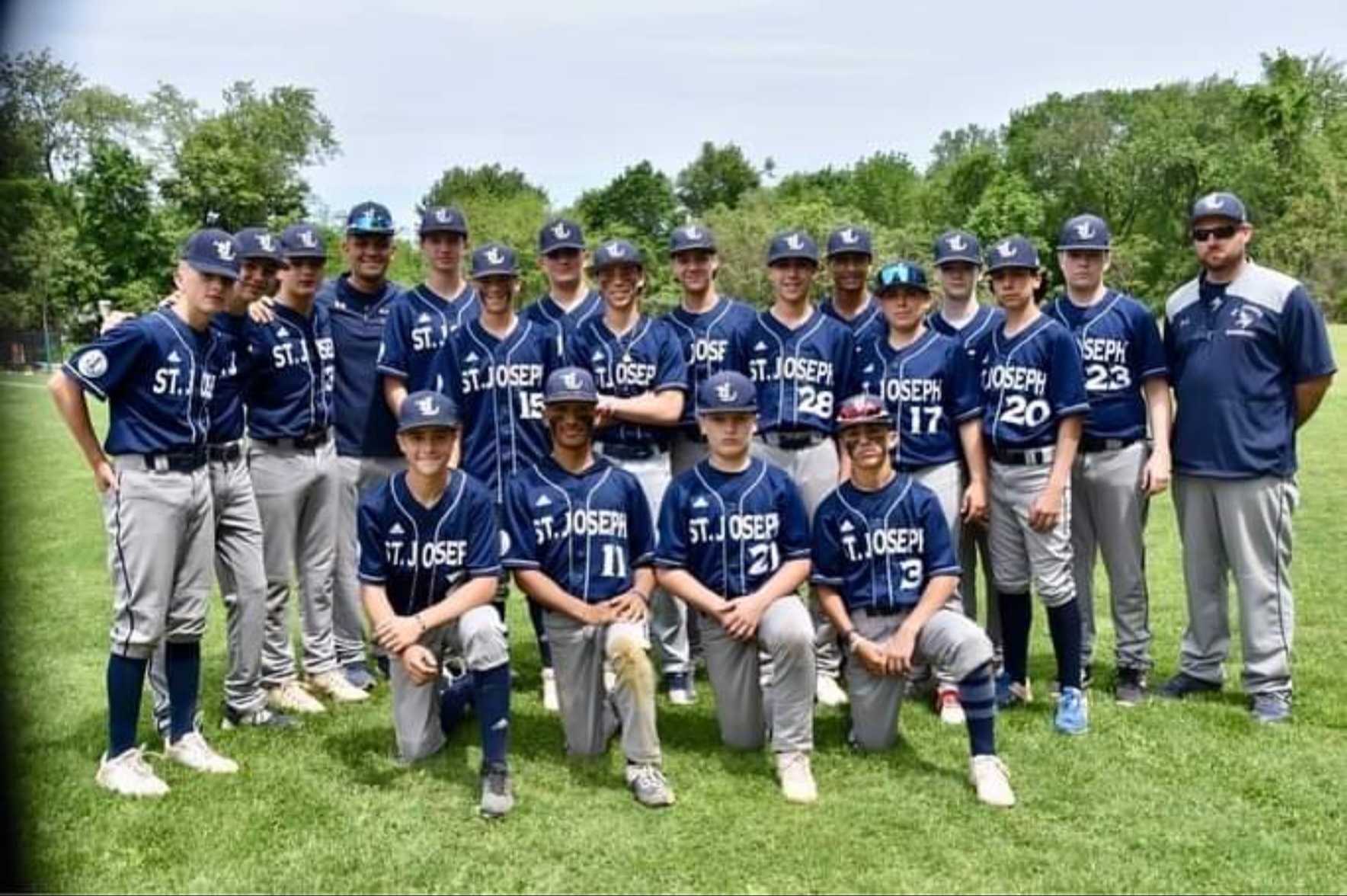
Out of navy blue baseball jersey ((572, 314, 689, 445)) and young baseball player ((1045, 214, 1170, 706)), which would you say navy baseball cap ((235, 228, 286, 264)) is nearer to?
navy blue baseball jersey ((572, 314, 689, 445))

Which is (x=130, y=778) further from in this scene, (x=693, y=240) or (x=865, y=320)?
(x=865, y=320)

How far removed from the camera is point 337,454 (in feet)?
20.1

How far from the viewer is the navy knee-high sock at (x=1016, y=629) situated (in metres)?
5.64

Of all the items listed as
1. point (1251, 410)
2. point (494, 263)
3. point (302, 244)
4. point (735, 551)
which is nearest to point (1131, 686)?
point (1251, 410)

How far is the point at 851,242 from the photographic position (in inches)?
231

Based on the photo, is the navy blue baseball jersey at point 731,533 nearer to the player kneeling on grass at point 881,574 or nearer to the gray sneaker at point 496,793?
the player kneeling on grass at point 881,574

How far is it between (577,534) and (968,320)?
7.61 feet

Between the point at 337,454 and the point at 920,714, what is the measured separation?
3247mm

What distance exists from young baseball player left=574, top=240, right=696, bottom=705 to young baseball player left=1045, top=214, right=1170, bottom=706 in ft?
6.51

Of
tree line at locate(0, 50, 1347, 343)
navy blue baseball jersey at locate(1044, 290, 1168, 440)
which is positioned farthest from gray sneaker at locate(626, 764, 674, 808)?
tree line at locate(0, 50, 1347, 343)

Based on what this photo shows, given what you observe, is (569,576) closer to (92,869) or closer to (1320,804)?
(92,869)

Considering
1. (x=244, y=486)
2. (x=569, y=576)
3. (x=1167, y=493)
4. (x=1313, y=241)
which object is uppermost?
(x=1313, y=241)

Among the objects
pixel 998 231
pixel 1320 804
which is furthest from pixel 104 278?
pixel 1320 804

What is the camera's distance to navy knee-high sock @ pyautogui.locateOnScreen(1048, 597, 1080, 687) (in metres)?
5.41
